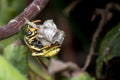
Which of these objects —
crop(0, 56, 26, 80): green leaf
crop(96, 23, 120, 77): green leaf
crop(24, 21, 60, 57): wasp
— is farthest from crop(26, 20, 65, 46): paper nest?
crop(96, 23, 120, 77): green leaf

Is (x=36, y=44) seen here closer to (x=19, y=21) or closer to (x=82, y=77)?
(x=19, y=21)

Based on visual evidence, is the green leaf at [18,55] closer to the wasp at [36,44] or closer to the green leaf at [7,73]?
the wasp at [36,44]

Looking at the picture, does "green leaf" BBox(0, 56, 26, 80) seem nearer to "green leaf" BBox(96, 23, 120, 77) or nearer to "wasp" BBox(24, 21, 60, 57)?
"wasp" BBox(24, 21, 60, 57)

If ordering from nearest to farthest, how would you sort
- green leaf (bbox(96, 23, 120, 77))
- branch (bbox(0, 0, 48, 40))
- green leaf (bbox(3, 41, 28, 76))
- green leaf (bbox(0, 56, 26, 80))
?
green leaf (bbox(0, 56, 26, 80)), branch (bbox(0, 0, 48, 40)), green leaf (bbox(3, 41, 28, 76)), green leaf (bbox(96, 23, 120, 77))

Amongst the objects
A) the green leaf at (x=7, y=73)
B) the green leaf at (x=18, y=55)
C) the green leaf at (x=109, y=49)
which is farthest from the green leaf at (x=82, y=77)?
the green leaf at (x=7, y=73)

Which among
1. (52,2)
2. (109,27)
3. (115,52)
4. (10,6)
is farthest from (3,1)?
(115,52)

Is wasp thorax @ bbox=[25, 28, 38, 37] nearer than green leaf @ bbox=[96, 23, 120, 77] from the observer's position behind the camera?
Yes

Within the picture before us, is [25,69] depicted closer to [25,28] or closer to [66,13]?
[25,28]
